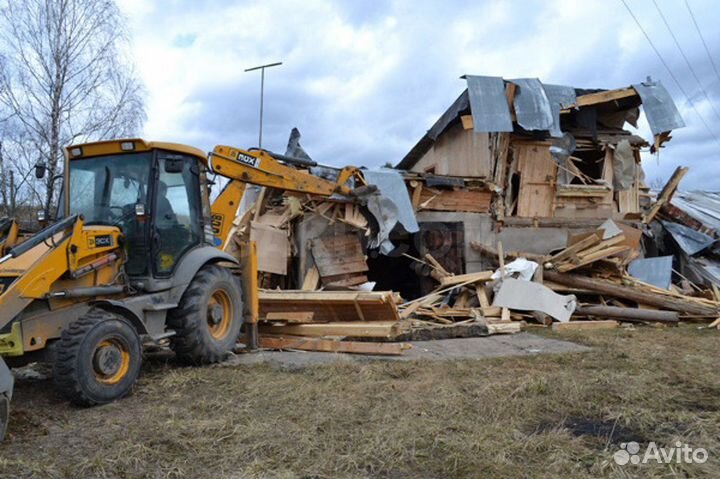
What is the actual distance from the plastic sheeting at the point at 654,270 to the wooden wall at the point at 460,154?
4.45 m

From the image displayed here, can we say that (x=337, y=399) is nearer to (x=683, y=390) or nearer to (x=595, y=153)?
(x=683, y=390)

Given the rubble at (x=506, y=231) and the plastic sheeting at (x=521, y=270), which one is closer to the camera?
the rubble at (x=506, y=231)

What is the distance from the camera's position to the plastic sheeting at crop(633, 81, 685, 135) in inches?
556

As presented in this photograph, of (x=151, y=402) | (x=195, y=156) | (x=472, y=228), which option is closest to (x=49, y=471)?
(x=151, y=402)

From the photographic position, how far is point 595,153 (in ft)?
52.2

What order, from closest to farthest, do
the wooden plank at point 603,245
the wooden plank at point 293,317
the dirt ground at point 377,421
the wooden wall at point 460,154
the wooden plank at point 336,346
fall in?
the dirt ground at point 377,421 → the wooden plank at point 336,346 → the wooden plank at point 293,317 → the wooden plank at point 603,245 → the wooden wall at point 460,154

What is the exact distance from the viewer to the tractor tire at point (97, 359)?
5.26 m

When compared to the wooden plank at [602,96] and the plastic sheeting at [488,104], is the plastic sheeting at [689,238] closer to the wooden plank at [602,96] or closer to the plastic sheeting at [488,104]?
the wooden plank at [602,96]

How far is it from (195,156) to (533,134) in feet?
31.3

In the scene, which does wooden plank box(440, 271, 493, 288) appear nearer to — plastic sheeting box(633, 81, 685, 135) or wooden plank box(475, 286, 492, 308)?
wooden plank box(475, 286, 492, 308)

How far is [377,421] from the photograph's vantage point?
509 cm

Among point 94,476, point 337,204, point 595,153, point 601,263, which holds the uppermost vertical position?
point 595,153

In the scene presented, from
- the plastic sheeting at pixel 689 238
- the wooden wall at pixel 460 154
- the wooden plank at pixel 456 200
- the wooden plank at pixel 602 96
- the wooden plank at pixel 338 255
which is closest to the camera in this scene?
the wooden plank at pixel 338 255

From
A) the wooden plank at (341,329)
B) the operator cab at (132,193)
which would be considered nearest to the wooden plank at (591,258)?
the wooden plank at (341,329)
